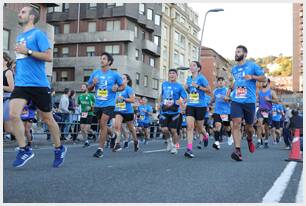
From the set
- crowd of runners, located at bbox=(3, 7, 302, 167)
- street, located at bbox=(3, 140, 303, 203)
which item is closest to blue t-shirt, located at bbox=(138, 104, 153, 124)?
crowd of runners, located at bbox=(3, 7, 302, 167)

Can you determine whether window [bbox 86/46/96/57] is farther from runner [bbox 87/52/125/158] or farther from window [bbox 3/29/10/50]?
runner [bbox 87/52/125/158]

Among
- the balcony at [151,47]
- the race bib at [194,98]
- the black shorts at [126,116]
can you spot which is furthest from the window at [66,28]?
the race bib at [194,98]

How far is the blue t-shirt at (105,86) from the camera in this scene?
27.6ft

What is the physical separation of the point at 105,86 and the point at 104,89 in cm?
6

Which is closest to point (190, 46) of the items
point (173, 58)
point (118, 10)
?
point (173, 58)

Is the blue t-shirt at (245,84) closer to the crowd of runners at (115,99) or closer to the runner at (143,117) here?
the crowd of runners at (115,99)

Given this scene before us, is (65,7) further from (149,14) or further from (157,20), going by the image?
(157,20)

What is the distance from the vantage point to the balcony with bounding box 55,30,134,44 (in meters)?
43.2

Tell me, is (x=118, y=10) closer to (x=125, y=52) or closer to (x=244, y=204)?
(x=125, y=52)

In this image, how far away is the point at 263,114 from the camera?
1290 centimetres

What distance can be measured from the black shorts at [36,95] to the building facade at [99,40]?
3725cm

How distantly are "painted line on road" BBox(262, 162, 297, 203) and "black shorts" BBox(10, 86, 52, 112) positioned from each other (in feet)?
9.96

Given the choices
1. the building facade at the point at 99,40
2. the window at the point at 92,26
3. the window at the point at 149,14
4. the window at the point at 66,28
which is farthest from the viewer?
the window at the point at 149,14

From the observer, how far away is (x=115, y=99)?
8969mm
